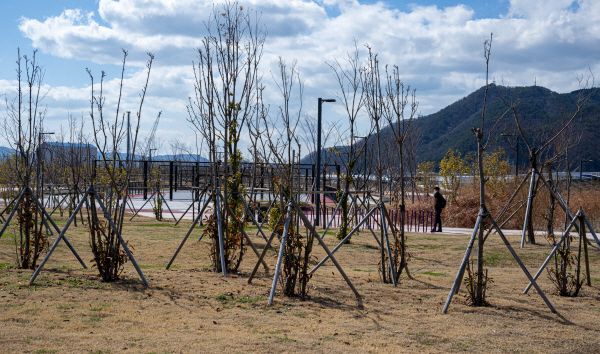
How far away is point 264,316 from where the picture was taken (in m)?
5.32

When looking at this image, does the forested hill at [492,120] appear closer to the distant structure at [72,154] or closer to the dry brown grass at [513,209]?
the dry brown grass at [513,209]

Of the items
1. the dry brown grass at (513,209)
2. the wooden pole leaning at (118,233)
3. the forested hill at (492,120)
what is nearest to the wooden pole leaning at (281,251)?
the wooden pole leaning at (118,233)

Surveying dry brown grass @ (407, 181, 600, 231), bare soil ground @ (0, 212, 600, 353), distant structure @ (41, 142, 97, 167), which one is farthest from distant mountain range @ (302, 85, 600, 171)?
bare soil ground @ (0, 212, 600, 353)

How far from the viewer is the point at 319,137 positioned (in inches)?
674

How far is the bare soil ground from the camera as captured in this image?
14.5 feet

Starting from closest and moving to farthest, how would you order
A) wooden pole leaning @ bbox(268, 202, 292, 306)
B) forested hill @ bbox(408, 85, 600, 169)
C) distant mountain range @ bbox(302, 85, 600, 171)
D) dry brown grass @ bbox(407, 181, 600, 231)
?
wooden pole leaning @ bbox(268, 202, 292, 306) → dry brown grass @ bbox(407, 181, 600, 231) → distant mountain range @ bbox(302, 85, 600, 171) → forested hill @ bbox(408, 85, 600, 169)

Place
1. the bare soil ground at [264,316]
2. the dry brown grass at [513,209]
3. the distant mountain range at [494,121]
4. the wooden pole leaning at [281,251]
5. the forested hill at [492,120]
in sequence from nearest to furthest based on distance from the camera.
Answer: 1. the bare soil ground at [264,316]
2. the wooden pole leaning at [281,251]
3. the dry brown grass at [513,209]
4. the distant mountain range at [494,121]
5. the forested hill at [492,120]

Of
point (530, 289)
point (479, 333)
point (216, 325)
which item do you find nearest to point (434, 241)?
point (530, 289)

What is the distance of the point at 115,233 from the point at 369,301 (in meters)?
3.67

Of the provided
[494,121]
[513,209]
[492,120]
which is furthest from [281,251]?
[494,121]

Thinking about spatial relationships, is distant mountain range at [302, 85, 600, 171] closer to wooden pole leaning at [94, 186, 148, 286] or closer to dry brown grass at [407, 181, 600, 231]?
dry brown grass at [407, 181, 600, 231]

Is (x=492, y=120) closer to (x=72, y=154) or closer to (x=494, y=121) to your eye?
(x=494, y=121)

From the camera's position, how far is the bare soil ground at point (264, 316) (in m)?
4.41

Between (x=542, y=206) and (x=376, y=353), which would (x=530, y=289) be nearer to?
(x=376, y=353)
